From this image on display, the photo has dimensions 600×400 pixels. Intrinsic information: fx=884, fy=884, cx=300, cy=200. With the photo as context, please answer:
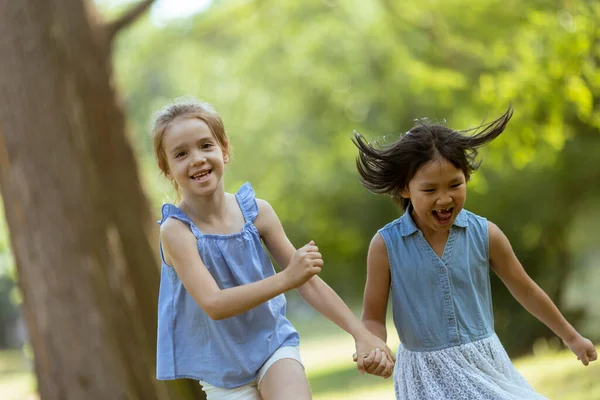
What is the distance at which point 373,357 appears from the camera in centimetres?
275

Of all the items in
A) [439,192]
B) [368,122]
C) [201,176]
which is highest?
[368,122]

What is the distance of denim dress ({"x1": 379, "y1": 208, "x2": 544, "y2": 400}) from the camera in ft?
9.29

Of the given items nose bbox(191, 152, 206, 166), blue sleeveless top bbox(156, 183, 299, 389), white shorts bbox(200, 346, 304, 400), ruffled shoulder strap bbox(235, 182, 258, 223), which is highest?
nose bbox(191, 152, 206, 166)

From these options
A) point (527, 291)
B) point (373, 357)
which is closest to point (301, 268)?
point (373, 357)

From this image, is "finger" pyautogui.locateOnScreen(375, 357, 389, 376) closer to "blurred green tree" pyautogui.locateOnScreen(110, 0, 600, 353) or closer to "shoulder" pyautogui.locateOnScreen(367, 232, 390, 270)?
"shoulder" pyautogui.locateOnScreen(367, 232, 390, 270)

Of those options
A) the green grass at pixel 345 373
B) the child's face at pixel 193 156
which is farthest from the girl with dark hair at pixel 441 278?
the green grass at pixel 345 373

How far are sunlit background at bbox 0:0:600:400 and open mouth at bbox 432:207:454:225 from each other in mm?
5583

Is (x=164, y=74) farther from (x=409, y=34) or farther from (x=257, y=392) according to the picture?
(x=257, y=392)

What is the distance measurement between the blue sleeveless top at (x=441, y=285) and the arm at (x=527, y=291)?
1.6 inches

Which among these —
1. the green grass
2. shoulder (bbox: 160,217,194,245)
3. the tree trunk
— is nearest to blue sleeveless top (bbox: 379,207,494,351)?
shoulder (bbox: 160,217,194,245)

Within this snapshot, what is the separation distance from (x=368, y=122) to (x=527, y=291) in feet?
30.7

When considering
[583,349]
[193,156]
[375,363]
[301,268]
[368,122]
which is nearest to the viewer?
[301,268]

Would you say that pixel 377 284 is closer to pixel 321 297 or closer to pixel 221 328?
pixel 321 297

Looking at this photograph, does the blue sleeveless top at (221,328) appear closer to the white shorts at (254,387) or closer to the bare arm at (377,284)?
the white shorts at (254,387)
